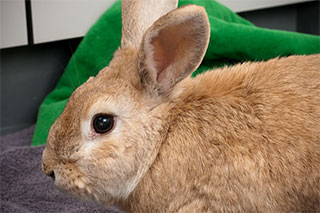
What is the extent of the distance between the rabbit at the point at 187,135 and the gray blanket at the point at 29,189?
0.40 meters

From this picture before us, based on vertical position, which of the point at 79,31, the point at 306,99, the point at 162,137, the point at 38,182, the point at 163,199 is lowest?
the point at 38,182

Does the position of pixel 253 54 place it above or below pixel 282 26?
above

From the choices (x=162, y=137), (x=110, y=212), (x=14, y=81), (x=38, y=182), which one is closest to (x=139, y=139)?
(x=162, y=137)

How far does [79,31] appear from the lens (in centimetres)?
227

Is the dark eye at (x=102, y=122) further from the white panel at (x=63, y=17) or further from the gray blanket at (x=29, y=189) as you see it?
the white panel at (x=63, y=17)

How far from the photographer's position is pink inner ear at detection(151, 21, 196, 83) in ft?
3.61

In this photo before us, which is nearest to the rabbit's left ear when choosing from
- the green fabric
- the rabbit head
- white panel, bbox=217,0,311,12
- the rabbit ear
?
the rabbit head

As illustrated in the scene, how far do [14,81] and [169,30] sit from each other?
4.09 ft

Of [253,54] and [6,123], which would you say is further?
[6,123]

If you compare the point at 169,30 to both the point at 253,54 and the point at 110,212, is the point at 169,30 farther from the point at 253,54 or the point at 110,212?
the point at 253,54

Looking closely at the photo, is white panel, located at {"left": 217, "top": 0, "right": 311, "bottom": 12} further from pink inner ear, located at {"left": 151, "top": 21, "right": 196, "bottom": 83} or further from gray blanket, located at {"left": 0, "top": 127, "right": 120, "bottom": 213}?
pink inner ear, located at {"left": 151, "top": 21, "right": 196, "bottom": 83}

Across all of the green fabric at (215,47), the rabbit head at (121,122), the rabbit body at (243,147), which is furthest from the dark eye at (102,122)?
the green fabric at (215,47)

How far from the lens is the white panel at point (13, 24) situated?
2086mm

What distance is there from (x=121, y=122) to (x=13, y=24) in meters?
1.12
